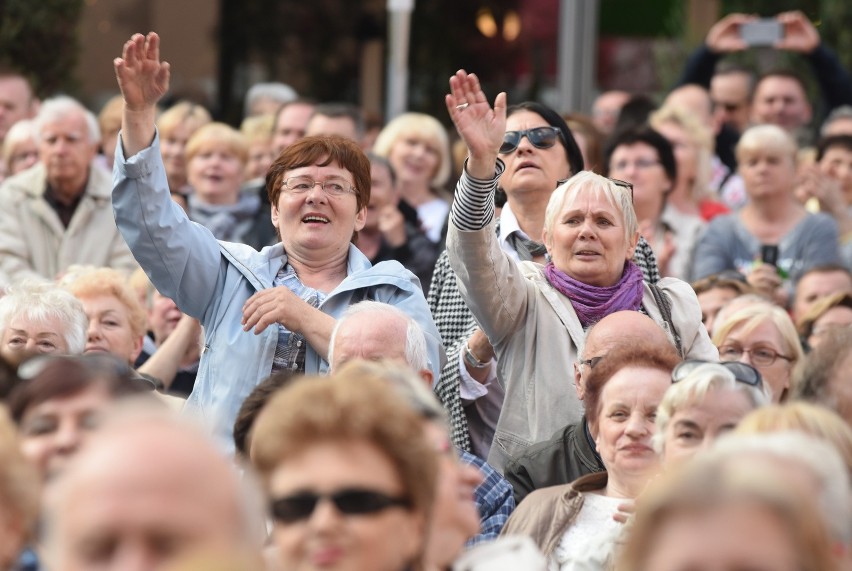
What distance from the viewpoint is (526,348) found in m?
6.05

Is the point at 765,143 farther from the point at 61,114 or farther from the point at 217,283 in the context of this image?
the point at 217,283

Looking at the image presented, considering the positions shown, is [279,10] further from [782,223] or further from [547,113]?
[547,113]

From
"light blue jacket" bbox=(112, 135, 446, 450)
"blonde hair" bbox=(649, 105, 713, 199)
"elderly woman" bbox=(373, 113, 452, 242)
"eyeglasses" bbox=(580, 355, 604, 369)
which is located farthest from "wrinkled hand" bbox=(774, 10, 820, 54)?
"eyeglasses" bbox=(580, 355, 604, 369)

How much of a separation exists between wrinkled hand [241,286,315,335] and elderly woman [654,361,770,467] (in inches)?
56.7

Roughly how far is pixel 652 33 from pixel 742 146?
7.95 m

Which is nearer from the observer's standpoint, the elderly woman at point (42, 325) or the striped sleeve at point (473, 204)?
the striped sleeve at point (473, 204)

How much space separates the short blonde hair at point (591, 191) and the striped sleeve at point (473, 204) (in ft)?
1.41

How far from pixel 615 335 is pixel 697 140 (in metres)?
4.73

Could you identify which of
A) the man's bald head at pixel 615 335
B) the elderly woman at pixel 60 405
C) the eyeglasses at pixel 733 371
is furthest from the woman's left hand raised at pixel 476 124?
the elderly woman at pixel 60 405

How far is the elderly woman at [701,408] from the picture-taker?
4484 millimetres

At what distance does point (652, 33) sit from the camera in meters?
17.3

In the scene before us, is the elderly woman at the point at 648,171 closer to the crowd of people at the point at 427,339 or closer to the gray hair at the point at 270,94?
the crowd of people at the point at 427,339

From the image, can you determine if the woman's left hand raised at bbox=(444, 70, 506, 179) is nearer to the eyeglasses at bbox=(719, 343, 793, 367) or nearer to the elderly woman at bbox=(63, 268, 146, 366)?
the eyeglasses at bbox=(719, 343, 793, 367)

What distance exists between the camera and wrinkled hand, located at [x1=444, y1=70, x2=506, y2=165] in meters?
5.82
